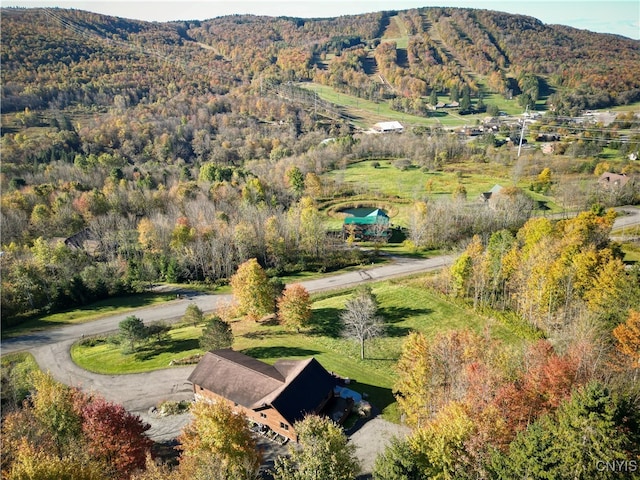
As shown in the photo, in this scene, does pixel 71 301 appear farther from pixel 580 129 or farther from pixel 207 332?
pixel 580 129

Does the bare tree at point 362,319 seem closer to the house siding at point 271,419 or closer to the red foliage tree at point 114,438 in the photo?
the house siding at point 271,419

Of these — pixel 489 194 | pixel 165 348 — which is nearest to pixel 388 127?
pixel 489 194

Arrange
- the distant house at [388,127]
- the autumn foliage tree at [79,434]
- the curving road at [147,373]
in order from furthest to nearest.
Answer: the distant house at [388,127]
the curving road at [147,373]
the autumn foliage tree at [79,434]

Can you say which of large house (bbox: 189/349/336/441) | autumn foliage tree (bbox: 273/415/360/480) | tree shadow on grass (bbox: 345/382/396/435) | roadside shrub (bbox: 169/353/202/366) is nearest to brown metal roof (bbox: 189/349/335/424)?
large house (bbox: 189/349/336/441)

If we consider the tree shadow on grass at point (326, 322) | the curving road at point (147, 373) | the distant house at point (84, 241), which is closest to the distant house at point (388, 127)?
the curving road at point (147, 373)

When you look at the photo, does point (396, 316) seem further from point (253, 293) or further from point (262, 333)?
point (253, 293)

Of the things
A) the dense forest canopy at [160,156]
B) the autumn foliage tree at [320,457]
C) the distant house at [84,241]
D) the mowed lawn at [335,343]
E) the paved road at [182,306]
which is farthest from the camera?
the distant house at [84,241]

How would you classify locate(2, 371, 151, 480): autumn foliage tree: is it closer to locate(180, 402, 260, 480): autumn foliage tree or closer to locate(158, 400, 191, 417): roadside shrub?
locate(180, 402, 260, 480): autumn foliage tree

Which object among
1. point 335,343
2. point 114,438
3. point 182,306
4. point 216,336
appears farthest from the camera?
point 182,306
